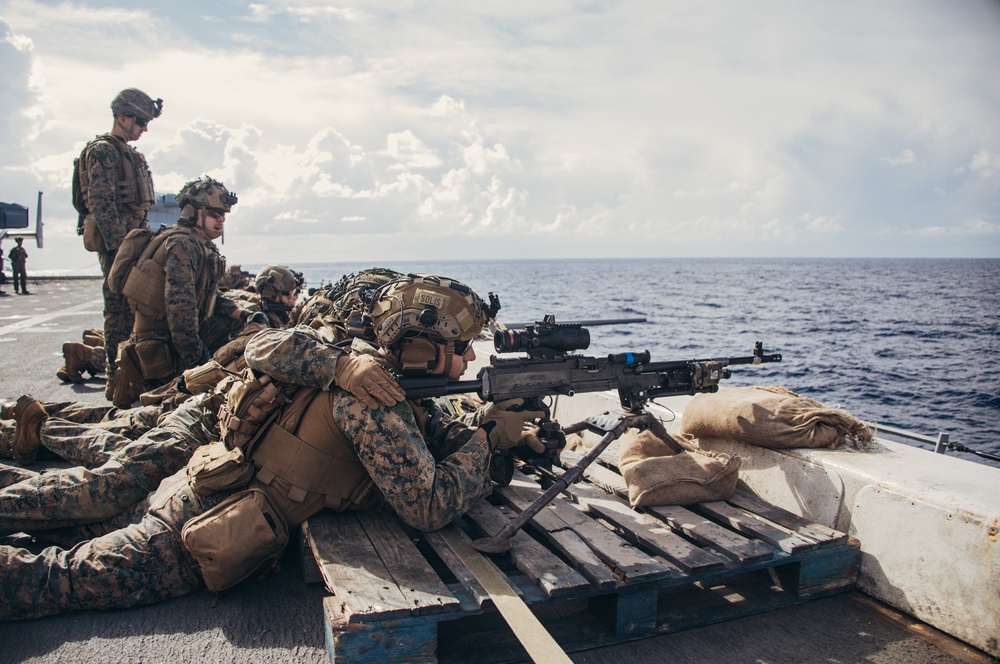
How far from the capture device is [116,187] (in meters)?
8.08

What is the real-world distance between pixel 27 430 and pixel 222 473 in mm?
2777

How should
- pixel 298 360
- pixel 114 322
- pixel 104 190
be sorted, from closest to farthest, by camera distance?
pixel 298 360 → pixel 114 322 → pixel 104 190

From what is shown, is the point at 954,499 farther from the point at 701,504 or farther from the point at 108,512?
the point at 108,512

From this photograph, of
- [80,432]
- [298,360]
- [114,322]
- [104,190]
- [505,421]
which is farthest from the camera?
[104,190]

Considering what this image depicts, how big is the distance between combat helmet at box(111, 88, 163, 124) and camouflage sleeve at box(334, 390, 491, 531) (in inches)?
249

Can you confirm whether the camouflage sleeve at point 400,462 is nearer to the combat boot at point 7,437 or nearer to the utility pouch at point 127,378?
the combat boot at point 7,437

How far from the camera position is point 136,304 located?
6770mm

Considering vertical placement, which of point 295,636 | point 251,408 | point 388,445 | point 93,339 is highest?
point 251,408

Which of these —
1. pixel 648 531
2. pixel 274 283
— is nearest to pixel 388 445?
pixel 648 531

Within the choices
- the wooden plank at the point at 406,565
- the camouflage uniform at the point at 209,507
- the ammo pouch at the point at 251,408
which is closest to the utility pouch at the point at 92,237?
the camouflage uniform at the point at 209,507

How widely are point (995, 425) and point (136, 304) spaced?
1546cm

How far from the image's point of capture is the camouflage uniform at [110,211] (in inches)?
294

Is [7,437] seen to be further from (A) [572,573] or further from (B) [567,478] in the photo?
(A) [572,573]

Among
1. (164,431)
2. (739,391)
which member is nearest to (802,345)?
(739,391)
